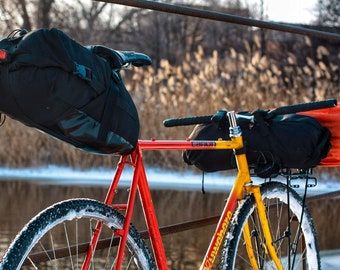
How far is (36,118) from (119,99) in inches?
8.8

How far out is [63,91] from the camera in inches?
64.0

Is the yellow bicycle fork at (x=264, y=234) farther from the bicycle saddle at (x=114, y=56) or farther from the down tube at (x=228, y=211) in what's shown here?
the bicycle saddle at (x=114, y=56)

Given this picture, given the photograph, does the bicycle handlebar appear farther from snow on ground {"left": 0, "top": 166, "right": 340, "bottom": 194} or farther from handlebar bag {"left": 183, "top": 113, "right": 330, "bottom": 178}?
snow on ground {"left": 0, "top": 166, "right": 340, "bottom": 194}

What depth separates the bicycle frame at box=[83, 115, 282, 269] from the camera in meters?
1.90

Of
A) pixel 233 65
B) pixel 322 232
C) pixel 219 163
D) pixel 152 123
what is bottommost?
pixel 322 232

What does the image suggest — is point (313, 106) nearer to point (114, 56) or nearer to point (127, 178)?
point (114, 56)

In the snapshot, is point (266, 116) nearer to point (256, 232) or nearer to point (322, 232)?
point (256, 232)

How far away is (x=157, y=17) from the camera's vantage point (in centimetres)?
2230

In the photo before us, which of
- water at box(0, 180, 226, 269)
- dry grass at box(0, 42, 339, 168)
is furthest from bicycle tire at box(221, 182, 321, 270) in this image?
dry grass at box(0, 42, 339, 168)

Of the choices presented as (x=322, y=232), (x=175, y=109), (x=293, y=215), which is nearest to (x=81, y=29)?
(x=175, y=109)

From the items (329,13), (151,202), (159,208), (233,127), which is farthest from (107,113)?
(329,13)

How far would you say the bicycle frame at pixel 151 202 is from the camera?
190cm

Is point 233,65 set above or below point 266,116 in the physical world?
above

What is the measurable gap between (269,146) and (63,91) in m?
0.90
